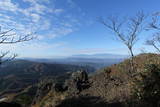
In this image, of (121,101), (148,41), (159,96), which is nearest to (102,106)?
(121,101)

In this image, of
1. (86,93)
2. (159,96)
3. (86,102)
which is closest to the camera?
(159,96)

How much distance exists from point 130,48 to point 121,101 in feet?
46.8

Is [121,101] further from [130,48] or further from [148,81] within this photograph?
[130,48]

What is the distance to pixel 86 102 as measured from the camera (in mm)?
15734

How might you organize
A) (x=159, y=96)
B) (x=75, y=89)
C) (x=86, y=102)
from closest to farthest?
(x=159, y=96)
(x=86, y=102)
(x=75, y=89)

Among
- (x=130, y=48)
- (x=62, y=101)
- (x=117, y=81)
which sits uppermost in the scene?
(x=130, y=48)

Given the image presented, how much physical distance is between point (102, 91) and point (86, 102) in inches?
103

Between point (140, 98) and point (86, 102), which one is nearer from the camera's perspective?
point (140, 98)

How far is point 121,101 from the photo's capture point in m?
12.9

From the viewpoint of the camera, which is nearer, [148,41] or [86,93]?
[86,93]

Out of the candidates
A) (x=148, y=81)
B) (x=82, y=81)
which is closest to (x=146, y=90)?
(x=148, y=81)

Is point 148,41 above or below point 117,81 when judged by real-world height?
above

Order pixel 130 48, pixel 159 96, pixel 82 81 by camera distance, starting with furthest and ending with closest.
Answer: pixel 130 48 → pixel 82 81 → pixel 159 96

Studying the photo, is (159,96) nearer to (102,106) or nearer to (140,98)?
(140,98)
